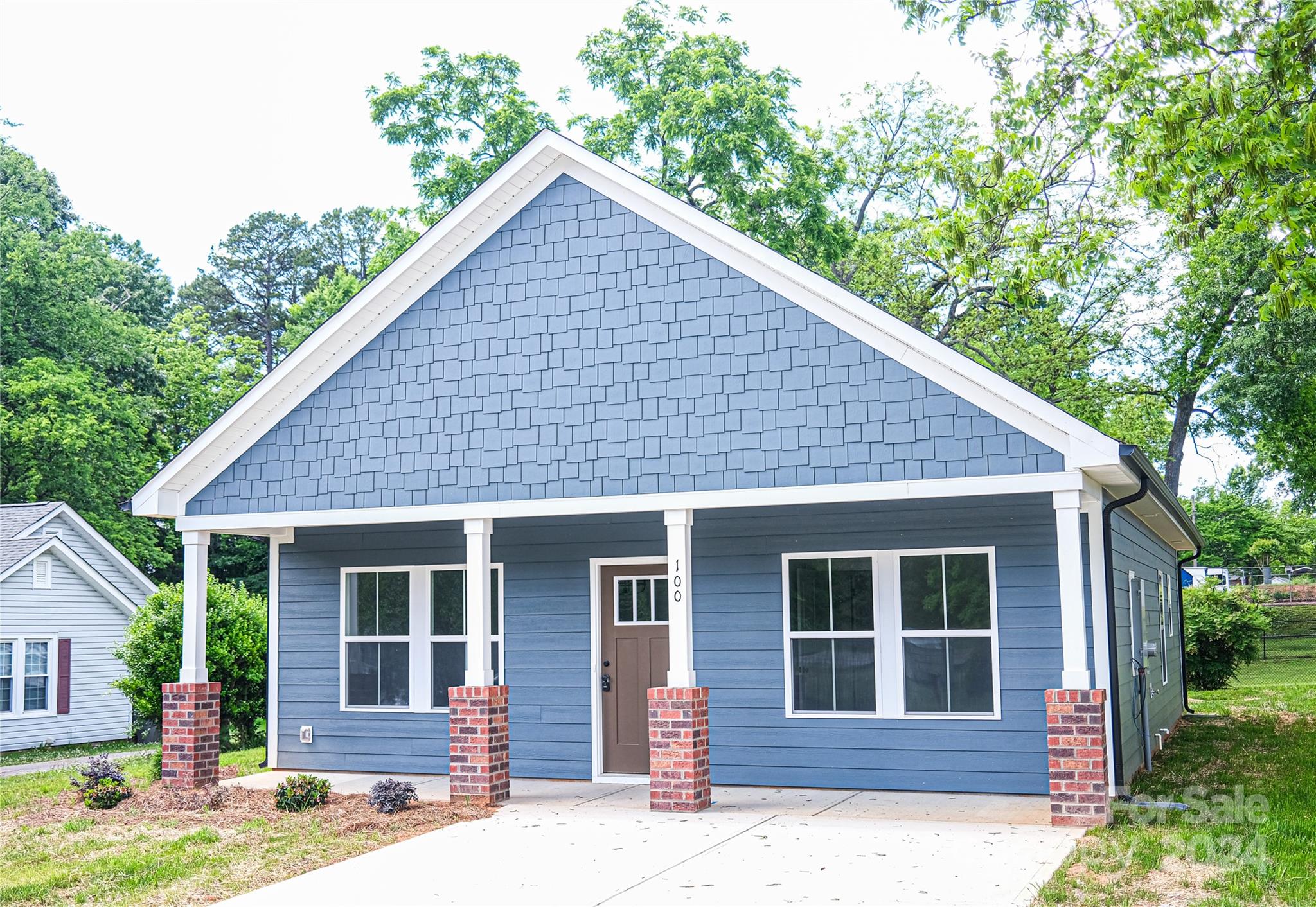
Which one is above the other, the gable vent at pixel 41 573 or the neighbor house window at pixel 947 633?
the gable vent at pixel 41 573

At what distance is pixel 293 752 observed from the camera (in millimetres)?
13266

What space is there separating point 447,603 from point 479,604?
208 centimetres

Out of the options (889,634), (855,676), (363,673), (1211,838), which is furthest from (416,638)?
(1211,838)

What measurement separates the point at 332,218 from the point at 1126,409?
31.6 metres

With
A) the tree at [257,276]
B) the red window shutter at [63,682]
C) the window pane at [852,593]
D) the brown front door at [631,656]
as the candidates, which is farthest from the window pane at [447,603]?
the tree at [257,276]

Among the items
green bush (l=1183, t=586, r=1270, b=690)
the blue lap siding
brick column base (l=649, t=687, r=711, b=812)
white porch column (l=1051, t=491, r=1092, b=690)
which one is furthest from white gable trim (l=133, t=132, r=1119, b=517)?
green bush (l=1183, t=586, r=1270, b=690)

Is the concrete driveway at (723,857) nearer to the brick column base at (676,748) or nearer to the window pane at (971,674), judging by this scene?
the brick column base at (676,748)

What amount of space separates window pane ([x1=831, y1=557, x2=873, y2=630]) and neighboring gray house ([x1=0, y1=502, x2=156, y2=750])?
17746 mm

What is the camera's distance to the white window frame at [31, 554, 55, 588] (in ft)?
77.2

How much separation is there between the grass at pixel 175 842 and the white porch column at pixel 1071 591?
15.9 feet

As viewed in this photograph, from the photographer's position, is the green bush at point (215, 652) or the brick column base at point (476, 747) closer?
the brick column base at point (476, 747)

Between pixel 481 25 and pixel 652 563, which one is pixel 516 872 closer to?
pixel 652 563

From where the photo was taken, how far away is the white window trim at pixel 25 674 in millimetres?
22875

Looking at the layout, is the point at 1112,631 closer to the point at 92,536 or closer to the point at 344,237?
the point at 92,536
